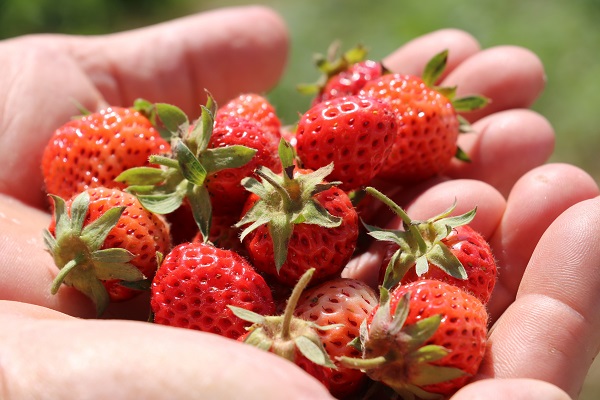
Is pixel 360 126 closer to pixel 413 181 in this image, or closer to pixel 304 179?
pixel 304 179

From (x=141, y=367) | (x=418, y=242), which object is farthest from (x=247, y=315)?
(x=418, y=242)

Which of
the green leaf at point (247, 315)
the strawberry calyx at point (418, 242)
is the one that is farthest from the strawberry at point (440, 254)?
the green leaf at point (247, 315)

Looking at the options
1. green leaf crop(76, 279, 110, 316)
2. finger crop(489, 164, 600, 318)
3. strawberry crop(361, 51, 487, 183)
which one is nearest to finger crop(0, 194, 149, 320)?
green leaf crop(76, 279, 110, 316)

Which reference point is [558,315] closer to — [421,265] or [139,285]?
[421,265]

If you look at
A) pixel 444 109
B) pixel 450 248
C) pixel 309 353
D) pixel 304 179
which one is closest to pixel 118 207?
pixel 304 179

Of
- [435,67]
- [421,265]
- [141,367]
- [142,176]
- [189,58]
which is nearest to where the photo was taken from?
[141,367]
